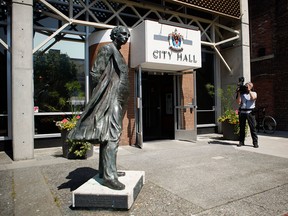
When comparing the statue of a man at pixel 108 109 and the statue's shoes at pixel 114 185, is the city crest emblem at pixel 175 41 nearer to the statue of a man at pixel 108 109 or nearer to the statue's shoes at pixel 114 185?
the statue of a man at pixel 108 109

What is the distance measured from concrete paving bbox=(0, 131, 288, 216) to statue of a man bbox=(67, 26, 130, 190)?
0.66 m

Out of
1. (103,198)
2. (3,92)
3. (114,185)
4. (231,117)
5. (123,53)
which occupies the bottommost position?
(103,198)

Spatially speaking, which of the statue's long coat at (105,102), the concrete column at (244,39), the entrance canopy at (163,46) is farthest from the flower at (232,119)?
the statue's long coat at (105,102)

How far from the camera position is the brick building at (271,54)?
11.3 meters

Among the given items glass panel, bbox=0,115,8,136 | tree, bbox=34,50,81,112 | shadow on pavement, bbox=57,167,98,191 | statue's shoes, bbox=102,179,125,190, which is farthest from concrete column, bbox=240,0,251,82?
glass panel, bbox=0,115,8,136

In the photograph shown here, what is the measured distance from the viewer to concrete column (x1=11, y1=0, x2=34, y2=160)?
5742 mm

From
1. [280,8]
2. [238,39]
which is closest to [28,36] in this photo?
[238,39]

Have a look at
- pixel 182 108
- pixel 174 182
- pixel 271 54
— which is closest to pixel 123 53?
pixel 182 108

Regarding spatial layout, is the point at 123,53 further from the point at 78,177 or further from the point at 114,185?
the point at 114,185

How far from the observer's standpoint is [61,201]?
326cm

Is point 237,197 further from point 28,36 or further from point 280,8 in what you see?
point 280,8

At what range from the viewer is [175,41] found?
23.9ft

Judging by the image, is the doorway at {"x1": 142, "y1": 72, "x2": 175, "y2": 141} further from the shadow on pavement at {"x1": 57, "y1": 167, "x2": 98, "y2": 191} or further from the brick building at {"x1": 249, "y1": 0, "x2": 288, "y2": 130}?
the brick building at {"x1": 249, "y1": 0, "x2": 288, "y2": 130}

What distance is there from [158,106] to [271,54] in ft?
20.8
